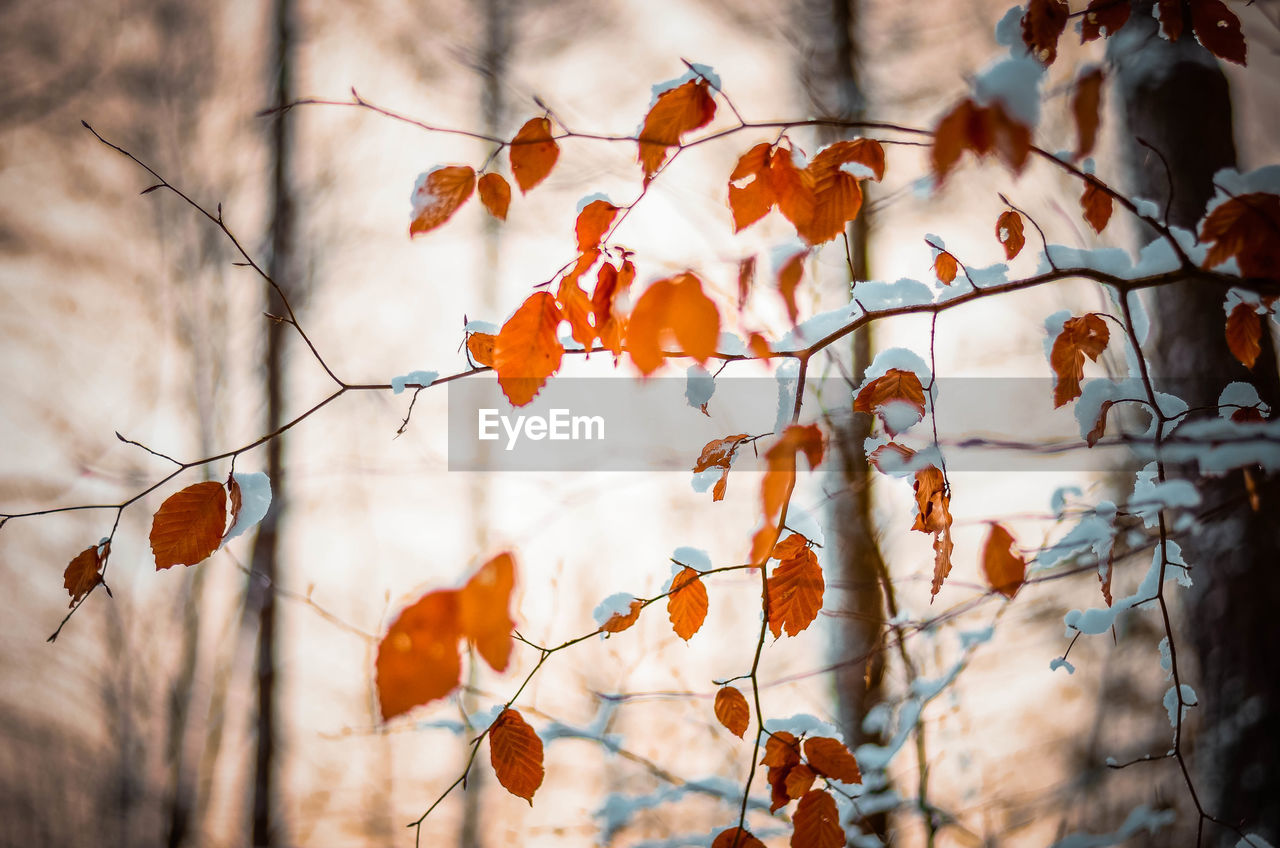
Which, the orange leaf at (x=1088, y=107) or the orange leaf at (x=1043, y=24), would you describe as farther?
the orange leaf at (x=1043, y=24)

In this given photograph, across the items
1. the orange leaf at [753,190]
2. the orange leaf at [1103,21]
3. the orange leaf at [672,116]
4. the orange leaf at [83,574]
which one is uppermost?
the orange leaf at [1103,21]

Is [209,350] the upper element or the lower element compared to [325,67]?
lower

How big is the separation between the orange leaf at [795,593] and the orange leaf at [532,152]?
515 mm

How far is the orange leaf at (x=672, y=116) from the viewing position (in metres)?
0.52

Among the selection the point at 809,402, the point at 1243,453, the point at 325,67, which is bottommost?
the point at 1243,453

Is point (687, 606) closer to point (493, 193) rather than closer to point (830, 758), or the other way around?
point (830, 758)

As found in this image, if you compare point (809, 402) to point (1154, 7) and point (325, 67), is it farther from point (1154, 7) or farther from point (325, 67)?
point (325, 67)

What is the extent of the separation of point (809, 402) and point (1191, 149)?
0.73 meters

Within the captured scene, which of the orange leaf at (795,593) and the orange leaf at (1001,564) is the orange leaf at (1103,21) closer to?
the orange leaf at (1001,564)

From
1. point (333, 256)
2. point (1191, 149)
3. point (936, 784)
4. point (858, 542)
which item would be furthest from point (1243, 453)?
point (333, 256)

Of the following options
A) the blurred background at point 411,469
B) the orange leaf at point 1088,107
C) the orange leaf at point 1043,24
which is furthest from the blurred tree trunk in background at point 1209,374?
the orange leaf at point 1088,107

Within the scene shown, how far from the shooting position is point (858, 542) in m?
1.33

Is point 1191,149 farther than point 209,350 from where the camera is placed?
No

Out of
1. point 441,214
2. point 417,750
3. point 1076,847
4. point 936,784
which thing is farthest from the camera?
point 417,750
